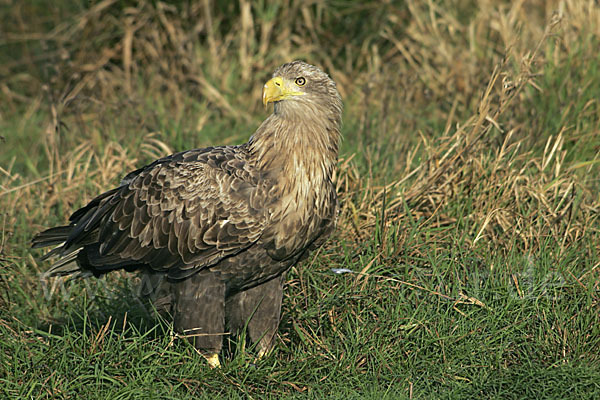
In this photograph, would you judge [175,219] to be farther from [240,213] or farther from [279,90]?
[279,90]

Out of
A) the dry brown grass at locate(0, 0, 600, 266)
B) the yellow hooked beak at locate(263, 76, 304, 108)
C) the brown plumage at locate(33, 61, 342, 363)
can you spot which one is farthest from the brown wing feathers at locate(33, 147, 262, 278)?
the dry brown grass at locate(0, 0, 600, 266)

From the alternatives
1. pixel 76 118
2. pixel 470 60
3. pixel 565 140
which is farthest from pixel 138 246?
pixel 470 60

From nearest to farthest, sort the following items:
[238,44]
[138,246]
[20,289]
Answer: [138,246]
[20,289]
[238,44]

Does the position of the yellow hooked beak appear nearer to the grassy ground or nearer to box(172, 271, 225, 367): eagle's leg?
box(172, 271, 225, 367): eagle's leg

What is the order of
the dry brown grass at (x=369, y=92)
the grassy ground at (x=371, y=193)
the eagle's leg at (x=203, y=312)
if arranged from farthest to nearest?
the dry brown grass at (x=369, y=92)
the eagle's leg at (x=203, y=312)
the grassy ground at (x=371, y=193)

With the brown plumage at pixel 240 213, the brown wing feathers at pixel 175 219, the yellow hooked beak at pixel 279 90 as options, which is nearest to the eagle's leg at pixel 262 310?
the brown plumage at pixel 240 213

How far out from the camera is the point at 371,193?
211 inches

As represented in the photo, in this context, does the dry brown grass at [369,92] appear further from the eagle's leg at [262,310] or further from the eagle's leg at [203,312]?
the eagle's leg at [203,312]

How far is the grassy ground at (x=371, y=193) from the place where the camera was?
162 inches

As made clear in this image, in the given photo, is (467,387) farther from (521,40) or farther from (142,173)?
(521,40)

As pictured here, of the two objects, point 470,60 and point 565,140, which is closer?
point 565,140

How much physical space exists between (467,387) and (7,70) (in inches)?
277

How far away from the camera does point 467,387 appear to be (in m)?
4.02

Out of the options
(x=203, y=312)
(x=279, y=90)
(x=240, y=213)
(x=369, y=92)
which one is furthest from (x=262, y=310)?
(x=369, y=92)
